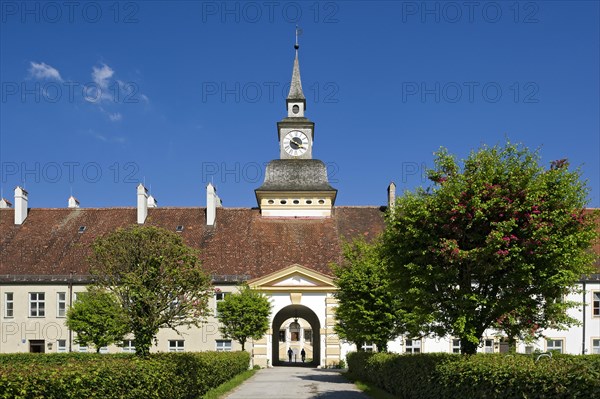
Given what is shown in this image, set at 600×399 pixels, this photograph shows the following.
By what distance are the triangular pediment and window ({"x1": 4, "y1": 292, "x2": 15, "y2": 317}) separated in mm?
14781

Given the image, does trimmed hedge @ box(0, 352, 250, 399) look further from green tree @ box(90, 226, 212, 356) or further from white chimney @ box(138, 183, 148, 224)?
white chimney @ box(138, 183, 148, 224)

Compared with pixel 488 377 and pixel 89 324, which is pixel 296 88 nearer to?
pixel 89 324

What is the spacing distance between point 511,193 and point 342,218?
97.9 ft

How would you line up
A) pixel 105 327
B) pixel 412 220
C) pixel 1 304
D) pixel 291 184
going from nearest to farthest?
pixel 412 220
pixel 105 327
pixel 1 304
pixel 291 184

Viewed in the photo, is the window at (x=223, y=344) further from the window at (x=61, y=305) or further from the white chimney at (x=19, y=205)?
the white chimney at (x=19, y=205)

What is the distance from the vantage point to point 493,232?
15188 millimetres

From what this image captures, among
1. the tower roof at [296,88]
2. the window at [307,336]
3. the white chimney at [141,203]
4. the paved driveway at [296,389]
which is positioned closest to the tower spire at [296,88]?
the tower roof at [296,88]

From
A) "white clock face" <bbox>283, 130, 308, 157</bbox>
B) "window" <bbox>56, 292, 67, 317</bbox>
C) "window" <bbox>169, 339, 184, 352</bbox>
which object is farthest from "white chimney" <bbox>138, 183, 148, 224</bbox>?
"white clock face" <bbox>283, 130, 308, 157</bbox>

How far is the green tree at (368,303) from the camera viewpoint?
85.2 feet

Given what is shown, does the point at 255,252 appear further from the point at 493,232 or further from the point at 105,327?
the point at 493,232

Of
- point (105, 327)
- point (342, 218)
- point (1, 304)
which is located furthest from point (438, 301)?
point (1, 304)

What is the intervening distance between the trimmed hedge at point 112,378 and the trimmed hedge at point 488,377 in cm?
607

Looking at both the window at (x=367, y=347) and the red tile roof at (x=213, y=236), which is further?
the red tile roof at (x=213, y=236)

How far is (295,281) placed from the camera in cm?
3956
